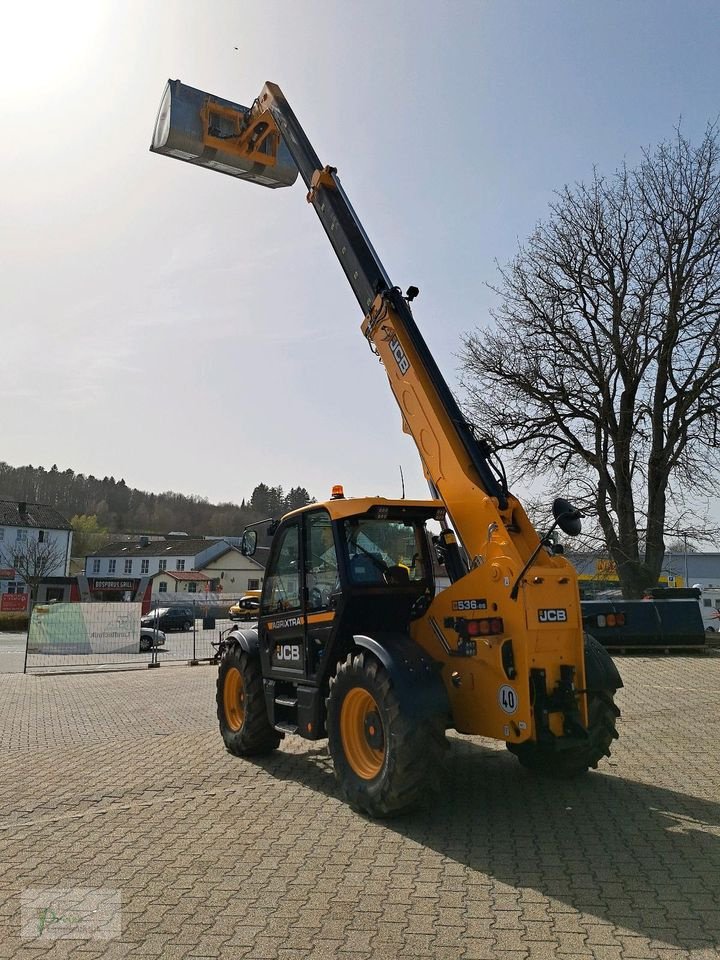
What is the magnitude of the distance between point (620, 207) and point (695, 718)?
15.1 m

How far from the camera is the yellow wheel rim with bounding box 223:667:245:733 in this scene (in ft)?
25.9

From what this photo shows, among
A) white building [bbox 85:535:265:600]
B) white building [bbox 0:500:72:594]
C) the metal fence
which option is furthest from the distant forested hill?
the metal fence

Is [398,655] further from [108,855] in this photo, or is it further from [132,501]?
[132,501]

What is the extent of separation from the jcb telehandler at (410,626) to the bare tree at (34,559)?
53899 millimetres

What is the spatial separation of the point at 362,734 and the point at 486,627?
1.36m

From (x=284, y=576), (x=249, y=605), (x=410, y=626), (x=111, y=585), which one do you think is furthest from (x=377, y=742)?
(x=111, y=585)

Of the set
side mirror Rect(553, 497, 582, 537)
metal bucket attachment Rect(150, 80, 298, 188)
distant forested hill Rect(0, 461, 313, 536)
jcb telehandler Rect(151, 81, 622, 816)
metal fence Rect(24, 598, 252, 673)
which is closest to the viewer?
jcb telehandler Rect(151, 81, 622, 816)

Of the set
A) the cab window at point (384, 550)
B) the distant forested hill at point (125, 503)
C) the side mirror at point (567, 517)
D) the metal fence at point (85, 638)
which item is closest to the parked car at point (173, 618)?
the metal fence at point (85, 638)

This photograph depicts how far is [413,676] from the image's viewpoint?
5.30 meters

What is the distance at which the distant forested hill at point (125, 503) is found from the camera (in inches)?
4331

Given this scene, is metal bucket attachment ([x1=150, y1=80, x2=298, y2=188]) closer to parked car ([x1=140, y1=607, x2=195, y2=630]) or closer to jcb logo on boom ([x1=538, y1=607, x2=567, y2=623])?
jcb logo on boom ([x1=538, y1=607, x2=567, y2=623])

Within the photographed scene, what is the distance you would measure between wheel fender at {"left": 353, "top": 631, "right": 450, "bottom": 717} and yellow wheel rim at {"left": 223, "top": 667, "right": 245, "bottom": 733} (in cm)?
275

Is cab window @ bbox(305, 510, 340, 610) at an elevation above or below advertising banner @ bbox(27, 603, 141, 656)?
above

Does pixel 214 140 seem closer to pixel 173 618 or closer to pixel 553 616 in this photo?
pixel 553 616
